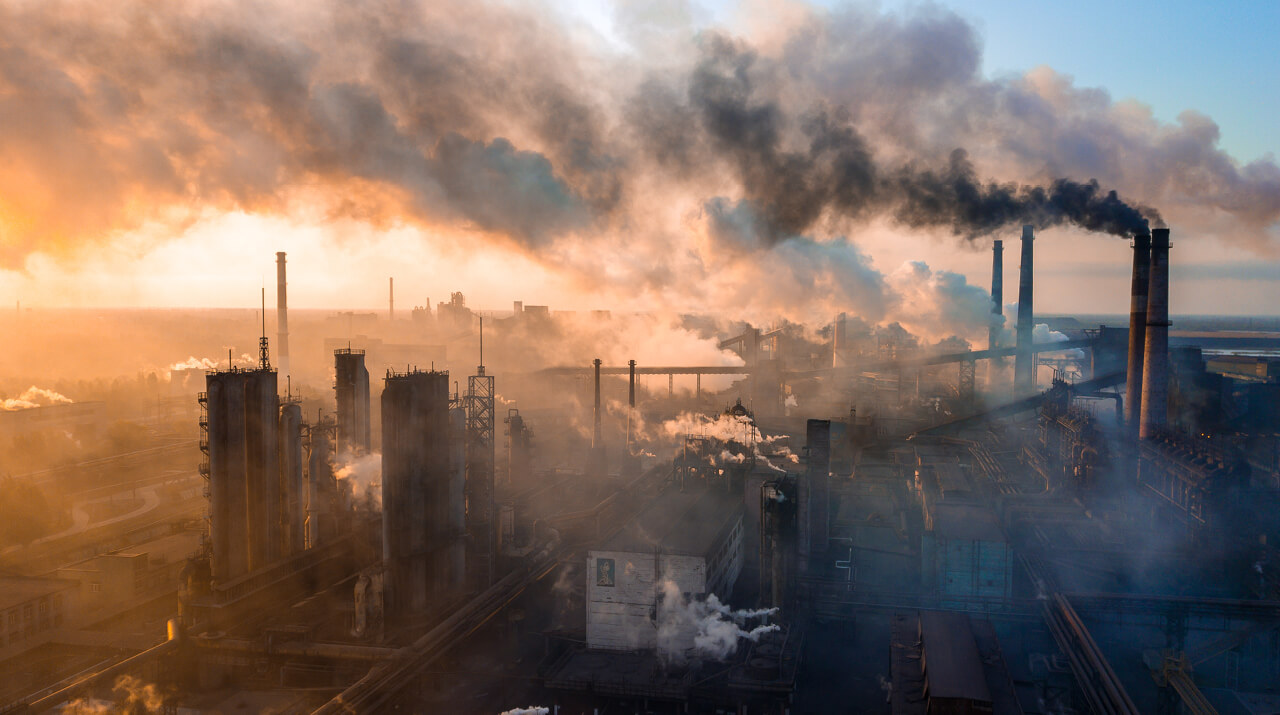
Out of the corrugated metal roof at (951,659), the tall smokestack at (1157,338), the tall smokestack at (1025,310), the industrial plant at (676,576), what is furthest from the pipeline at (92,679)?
the tall smokestack at (1025,310)

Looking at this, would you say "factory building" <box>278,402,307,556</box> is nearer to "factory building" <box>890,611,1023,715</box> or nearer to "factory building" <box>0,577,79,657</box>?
"factory building" <box>0,577,79,657</box>

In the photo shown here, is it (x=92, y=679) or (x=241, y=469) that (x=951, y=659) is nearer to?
(x=92, y=679)

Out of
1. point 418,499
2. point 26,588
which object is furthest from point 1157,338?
point 26,588

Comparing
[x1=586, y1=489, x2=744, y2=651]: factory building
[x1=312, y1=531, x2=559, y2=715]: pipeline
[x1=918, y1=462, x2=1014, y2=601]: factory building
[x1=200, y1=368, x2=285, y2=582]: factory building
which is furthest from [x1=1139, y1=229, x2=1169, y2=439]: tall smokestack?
[x1=200, y1=368, x2=285, y2=582]: factory building

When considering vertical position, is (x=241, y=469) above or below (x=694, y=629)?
above

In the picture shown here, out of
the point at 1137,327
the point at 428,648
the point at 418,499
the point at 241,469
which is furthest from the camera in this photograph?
the point at 1137,327

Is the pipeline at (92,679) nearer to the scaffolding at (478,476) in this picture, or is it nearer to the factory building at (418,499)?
the factory building at (418,499)
